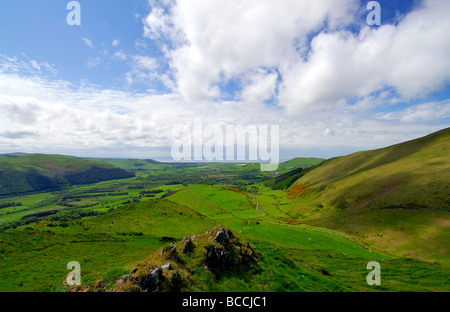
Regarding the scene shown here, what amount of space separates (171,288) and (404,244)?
75505 millimetres

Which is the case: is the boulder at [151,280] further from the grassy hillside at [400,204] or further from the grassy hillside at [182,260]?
the grassy hillside at [400,204]

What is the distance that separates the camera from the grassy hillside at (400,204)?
57591 mm

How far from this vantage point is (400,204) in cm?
7369

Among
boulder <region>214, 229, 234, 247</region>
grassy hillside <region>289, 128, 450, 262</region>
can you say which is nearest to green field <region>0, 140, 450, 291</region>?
grassy hillside <region>289, 128, 450, 262</region>

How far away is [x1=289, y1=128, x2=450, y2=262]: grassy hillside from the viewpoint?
189ft

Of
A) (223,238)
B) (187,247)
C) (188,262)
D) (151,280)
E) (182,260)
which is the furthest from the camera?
(223,238)

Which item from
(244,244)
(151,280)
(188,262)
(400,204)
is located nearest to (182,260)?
(188,262)

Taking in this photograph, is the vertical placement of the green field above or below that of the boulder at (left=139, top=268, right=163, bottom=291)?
below

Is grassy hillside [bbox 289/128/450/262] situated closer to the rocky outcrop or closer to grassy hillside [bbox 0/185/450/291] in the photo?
grassy hillside [bbox 0/185/450/291]

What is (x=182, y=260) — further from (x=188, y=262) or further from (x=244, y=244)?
(x=244, y=244)

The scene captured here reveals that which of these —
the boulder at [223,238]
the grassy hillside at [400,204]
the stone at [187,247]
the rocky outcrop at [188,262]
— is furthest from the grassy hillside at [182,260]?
the grassy hillside at [400,204]

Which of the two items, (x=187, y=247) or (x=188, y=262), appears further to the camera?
(x=187, y=247)

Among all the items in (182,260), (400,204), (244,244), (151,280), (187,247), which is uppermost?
(151,280)
